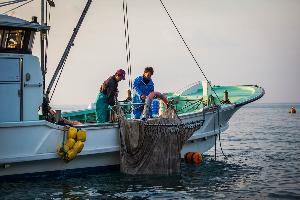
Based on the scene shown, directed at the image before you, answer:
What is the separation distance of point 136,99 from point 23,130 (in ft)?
13.1

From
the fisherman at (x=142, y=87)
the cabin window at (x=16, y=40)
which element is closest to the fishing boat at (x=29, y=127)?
the cabin window at (x=16, y=40)

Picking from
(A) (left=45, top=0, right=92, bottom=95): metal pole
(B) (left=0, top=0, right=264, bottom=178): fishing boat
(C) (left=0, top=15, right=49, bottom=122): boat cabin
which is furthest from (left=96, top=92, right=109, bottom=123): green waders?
(C) (left=0, top=15, right=49, bottom=122): boat cabin

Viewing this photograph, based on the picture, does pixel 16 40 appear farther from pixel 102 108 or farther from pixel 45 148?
pixel 102 108

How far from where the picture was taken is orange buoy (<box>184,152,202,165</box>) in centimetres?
1510

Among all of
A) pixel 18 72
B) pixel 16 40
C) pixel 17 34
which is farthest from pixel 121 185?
pixel 17 34

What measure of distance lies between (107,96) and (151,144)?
2.02 m

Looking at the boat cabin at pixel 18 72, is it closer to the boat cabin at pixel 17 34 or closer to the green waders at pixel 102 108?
the boat cabin at pixel 17 34

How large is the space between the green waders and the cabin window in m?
2.52

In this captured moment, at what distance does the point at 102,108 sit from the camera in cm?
1363

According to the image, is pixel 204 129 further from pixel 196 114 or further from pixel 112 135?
pixel 112 135

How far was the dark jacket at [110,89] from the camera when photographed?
44.0ft

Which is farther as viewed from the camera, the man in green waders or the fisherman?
the fisherman

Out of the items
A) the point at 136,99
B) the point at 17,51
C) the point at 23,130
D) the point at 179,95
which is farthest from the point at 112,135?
the point at 179,95

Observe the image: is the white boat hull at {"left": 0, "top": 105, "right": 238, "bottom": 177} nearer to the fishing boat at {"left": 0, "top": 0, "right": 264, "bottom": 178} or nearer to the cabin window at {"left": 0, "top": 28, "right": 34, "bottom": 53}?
the fishing boat at {"left": 0, "top": 0, "right": 264, "bottom": 178}
